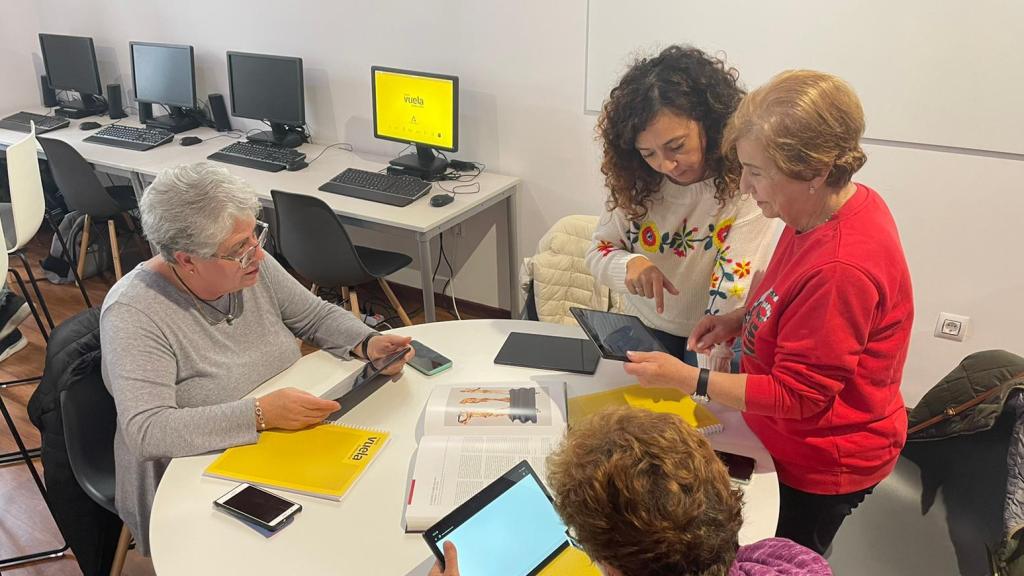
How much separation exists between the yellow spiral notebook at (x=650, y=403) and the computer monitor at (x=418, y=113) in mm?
1919

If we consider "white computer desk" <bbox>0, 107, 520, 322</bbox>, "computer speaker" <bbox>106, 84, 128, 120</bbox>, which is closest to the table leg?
"white computer desk" <bbox>0, 107, 520, 322</bbox>

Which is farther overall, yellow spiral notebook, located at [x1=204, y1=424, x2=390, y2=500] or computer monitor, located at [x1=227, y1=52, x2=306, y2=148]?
computer monitor, located at [x1=227, y1=52, x2=306, y2=148]

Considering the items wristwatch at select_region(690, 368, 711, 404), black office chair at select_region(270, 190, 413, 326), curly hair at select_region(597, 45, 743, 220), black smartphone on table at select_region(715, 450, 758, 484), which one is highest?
curly hair at select_region(597, 45, 743, 220)

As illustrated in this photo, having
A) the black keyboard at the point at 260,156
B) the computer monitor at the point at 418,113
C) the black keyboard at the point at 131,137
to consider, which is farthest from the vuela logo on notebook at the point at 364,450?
the black keyboard at the point at 131,137

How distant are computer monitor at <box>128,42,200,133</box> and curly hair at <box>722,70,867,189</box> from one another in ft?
12.0

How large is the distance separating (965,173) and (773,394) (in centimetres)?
179

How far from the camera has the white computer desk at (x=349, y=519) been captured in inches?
46.1

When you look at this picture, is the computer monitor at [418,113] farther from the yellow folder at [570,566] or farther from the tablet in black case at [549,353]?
the yellow folder at [570,566]

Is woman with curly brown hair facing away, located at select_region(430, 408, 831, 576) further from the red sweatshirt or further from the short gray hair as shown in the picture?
the short gray hair

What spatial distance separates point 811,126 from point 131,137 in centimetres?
387

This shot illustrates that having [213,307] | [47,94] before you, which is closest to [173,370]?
[213,307]

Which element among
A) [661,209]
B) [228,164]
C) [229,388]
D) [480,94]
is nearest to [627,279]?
[661,209]

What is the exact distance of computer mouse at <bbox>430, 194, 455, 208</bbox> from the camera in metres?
2.99

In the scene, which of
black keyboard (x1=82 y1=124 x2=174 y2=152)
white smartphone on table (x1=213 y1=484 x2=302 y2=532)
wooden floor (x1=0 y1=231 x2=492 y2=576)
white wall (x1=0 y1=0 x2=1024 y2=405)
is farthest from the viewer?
black keyboard (x1=82 y1=124 x2=174 y2=152)
